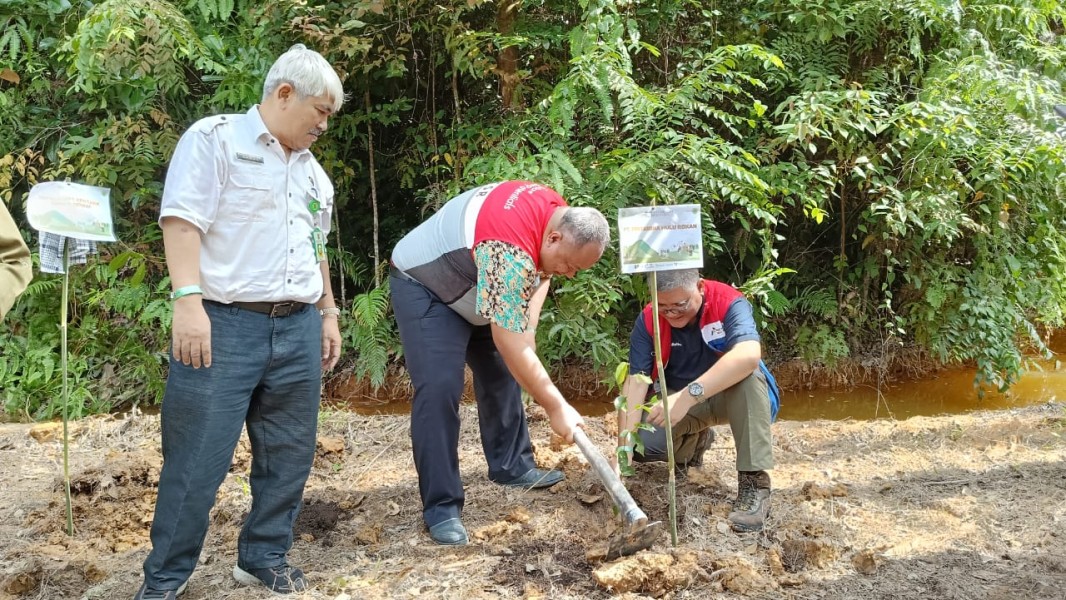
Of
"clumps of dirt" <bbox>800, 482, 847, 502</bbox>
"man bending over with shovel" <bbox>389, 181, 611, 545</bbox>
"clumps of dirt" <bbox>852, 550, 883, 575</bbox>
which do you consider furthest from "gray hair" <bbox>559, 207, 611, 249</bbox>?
"clumps of dirt" <bbox>800, 482, 847, 502</bbox>

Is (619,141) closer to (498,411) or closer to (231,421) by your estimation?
(498,411)

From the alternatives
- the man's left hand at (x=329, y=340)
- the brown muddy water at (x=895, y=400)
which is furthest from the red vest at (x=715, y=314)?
the brown muddy water at (x=895, y=400)

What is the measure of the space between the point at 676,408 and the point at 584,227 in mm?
889

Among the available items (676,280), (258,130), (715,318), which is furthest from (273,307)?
(715,318)

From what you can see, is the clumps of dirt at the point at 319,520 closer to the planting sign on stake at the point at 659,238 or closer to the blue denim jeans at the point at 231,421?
the blue denim jeans at the point at 231,421

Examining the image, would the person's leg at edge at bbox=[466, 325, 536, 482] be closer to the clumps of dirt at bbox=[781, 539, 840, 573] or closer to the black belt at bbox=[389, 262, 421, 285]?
the black belt at bbox=[389, 262, 421, 285]

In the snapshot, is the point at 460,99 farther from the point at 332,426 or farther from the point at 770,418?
the point at 770,418

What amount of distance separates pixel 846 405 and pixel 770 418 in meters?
3.68

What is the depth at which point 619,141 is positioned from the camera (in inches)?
233

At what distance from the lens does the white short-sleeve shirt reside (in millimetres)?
2213

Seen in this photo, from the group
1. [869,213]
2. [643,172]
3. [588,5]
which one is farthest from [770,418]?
[869,213]

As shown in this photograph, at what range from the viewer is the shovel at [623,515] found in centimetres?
261

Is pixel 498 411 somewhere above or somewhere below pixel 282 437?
below

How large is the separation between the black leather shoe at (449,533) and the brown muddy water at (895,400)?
320cm
